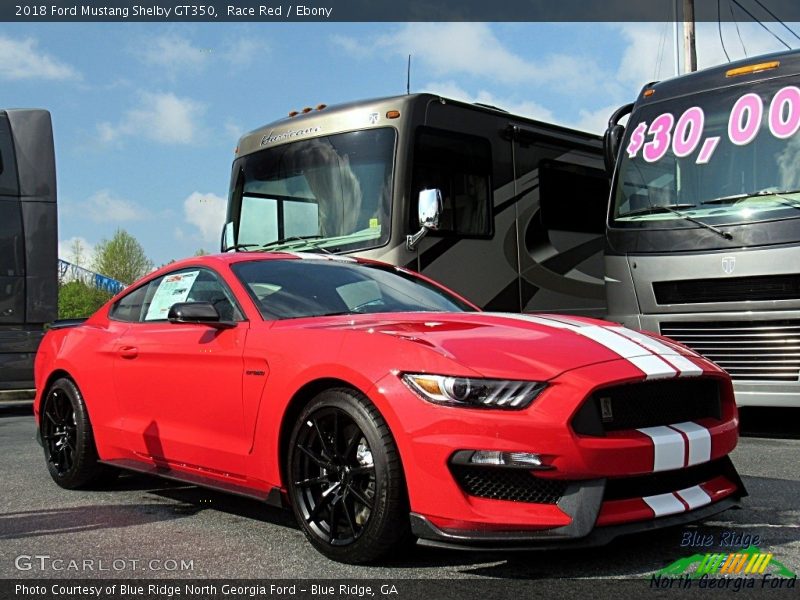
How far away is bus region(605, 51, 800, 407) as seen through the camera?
7.49m

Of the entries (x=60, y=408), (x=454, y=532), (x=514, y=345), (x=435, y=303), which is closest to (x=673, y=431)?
(x=514, y=345)

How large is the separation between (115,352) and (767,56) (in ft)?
19.5

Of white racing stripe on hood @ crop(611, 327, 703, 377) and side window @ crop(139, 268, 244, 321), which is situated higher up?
side window @ crop(139, 268, 244, 321)

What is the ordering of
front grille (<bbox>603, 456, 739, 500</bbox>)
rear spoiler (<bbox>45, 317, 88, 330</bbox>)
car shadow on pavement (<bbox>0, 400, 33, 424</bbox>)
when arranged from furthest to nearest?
car shadow on pavement (<bbox>0, 400, 33, 424</bbox>) < rear spoiler (<bbox>45, 317, 88, 330</bbox>) < front grille (<bbox>603, 456, 739, 500</bbox>)

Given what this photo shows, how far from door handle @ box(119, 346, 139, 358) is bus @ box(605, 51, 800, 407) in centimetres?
453

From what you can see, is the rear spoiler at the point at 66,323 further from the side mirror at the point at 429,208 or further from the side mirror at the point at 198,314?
the side mirror at the point at 429,208

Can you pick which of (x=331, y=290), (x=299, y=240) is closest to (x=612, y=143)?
(x=299, y=240)

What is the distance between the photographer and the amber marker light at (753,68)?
8031 millimetres

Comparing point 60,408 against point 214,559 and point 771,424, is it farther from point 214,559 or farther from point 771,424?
point 771,424

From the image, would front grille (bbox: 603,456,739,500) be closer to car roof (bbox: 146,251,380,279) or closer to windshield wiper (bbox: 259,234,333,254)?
car roof (bbox: 146,251,380,279)

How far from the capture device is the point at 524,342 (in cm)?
391

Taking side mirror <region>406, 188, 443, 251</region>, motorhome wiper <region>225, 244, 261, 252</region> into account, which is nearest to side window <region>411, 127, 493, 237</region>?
side mirror <region>406, 188, 443, 251</region>

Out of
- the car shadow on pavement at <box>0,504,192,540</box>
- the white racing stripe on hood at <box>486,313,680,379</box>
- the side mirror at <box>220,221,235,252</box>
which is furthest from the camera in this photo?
the side mirror at <box>220,221,235,252</box>

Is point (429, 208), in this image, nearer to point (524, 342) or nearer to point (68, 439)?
point (68, 439)
